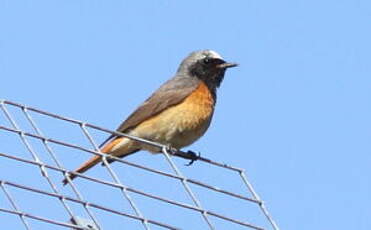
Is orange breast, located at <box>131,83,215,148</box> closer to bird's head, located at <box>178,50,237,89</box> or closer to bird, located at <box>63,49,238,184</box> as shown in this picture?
bird, located at <box>63,49,238,184</box>

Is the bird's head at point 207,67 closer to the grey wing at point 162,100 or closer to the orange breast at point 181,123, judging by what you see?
the grey wing at point 162,100

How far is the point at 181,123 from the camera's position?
8797 mm

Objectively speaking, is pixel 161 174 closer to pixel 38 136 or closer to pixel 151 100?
pixel 38 136

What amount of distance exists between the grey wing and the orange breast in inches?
2.3

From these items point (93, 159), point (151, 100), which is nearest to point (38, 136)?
point (93, 159)

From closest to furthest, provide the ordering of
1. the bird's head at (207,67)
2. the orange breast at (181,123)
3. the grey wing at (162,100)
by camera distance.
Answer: the orange breast at (181,123), the grey wing at (162,100), the bird's head at (207,67)

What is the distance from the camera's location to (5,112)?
4.21 meters

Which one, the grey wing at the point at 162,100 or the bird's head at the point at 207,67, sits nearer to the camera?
the grey wing at the point at 162,100

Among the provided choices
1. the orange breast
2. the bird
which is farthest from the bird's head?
the orange breast

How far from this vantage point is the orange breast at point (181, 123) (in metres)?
8.78

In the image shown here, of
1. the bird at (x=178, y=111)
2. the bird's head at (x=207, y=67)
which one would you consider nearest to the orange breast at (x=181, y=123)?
the bird at (x=178, y=111)

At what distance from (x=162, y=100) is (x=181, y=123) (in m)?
0.47

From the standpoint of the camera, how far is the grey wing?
906cm

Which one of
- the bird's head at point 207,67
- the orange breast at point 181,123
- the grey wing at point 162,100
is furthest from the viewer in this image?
the bird's head at point 207,67
